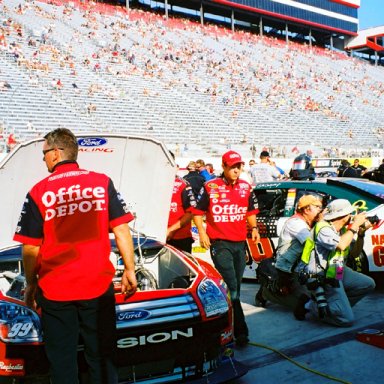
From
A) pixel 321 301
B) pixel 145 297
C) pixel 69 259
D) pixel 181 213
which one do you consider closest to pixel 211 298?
pixel 145 297

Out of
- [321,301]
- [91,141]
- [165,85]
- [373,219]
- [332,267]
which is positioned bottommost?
[321,301]

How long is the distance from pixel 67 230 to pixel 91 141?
4.88 ft

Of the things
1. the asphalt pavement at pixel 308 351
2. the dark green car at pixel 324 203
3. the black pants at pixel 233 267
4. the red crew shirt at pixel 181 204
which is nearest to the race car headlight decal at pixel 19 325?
the asphalt pavement at pixel 308 351

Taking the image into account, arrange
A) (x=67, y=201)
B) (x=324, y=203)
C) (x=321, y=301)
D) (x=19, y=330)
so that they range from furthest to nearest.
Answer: (x=324, y=203)
(x=321, y=301)
(x=19, y=330)
(x=67, y=201)

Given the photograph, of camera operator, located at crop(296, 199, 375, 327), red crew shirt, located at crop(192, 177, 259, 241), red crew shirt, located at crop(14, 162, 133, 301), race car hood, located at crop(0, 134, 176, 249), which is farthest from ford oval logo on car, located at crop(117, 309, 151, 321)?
camera operator, located at crop(296, 199, 375, 327)

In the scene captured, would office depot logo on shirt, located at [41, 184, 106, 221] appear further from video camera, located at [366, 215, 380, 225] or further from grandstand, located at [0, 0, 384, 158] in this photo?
grandstand, located at [0, 0, 384, 158]

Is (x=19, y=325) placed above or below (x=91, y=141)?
below

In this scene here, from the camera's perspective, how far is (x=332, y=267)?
16.0 feet

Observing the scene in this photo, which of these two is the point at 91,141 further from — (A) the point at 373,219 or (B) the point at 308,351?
(A) the point at 373,219

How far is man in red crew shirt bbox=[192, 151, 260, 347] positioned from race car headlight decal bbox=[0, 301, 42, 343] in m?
1.91

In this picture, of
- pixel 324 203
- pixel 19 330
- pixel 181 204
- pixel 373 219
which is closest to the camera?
pixel 19 330

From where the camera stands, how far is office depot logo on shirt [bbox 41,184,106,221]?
103 inches

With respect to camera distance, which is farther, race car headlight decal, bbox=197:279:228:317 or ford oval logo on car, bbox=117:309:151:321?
race car headlight decal, bbox=197:279:228:317

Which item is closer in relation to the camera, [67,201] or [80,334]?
[67,201]
